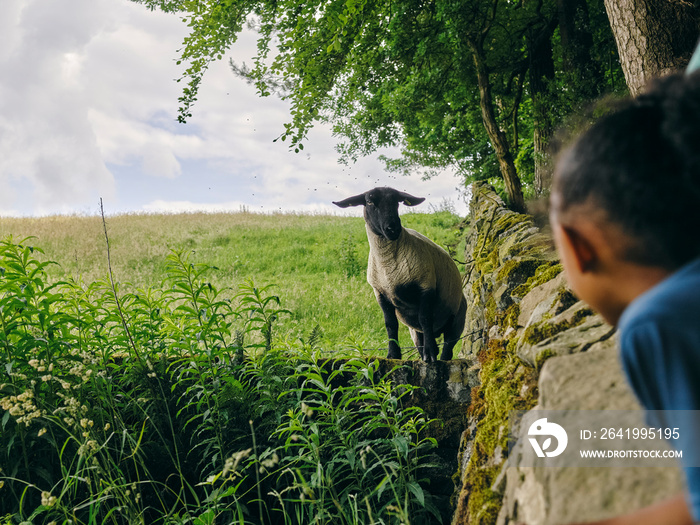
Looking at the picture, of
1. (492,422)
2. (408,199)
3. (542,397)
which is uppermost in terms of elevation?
(408,199)

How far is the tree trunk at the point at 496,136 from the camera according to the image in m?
7.49

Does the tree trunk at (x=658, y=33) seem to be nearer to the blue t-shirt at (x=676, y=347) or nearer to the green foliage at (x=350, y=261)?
the blue t-shirt at (x=676, y=347)

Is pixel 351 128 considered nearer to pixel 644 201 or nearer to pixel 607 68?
pixel 607 68

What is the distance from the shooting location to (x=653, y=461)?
1.08m

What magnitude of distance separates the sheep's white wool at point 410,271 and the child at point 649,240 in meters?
3.85

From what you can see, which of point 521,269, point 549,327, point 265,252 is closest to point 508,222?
point 521,269

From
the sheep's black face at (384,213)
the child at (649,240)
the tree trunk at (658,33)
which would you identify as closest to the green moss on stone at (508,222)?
the sheep's black face at (384,213)

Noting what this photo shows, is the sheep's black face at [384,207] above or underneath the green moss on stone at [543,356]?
above

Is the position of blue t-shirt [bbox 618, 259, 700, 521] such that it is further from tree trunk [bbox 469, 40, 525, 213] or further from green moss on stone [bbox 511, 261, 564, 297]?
tree trunk [bbox 469, 40, 525, 213]

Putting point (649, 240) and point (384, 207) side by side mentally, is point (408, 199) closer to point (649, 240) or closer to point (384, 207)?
point (384, 207)

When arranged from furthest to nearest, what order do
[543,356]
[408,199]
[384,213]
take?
[408,199] → [384,213] → [543,356]

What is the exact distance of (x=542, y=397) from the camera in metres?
1.37

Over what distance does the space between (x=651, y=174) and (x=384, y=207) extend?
4000 mm

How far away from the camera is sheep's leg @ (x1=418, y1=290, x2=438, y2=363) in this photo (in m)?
4.55
